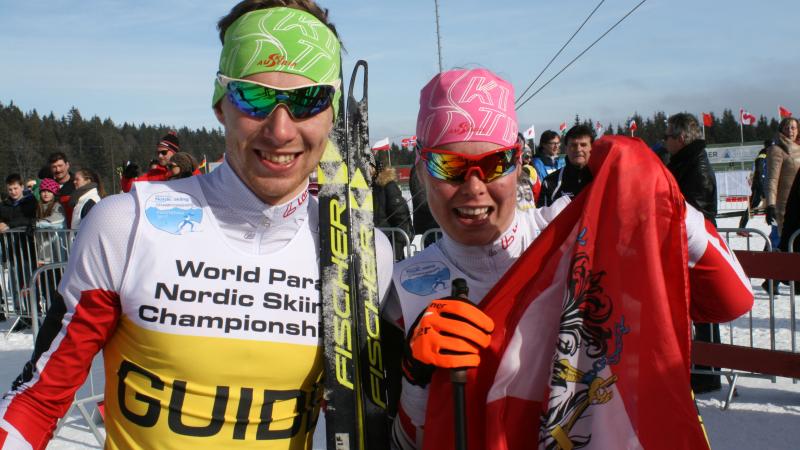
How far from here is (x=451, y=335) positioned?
1.84 m

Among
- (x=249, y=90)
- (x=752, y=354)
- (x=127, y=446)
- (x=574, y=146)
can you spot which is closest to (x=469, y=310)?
(x=249, y=90)

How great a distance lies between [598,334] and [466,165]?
0.69 meters

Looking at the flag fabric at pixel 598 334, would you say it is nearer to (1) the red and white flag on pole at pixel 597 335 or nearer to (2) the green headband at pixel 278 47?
(1) the red and white flag on pole at pixel 597 335

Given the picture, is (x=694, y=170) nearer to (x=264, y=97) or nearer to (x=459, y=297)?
(x=459, y=297)

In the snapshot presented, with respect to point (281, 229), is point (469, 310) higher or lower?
lower

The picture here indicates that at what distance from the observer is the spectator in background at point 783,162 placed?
28.5 ft

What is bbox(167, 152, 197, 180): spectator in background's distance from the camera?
296 inches

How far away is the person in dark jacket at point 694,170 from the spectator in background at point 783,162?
3267mm

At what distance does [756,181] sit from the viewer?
44.4 feet

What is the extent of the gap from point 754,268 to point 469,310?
12.6ft

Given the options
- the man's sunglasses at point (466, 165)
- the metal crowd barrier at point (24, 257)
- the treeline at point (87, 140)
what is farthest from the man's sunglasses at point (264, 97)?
the treeline at point (87, 140)

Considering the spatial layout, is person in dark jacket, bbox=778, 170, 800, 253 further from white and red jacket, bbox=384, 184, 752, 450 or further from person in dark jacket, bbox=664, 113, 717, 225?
white and red jacket, bbox=384, 184, 752, 450

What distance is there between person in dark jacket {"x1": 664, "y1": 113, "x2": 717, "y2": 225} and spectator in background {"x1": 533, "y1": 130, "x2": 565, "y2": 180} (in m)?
2.70

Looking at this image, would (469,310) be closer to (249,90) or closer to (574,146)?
(249,90)
